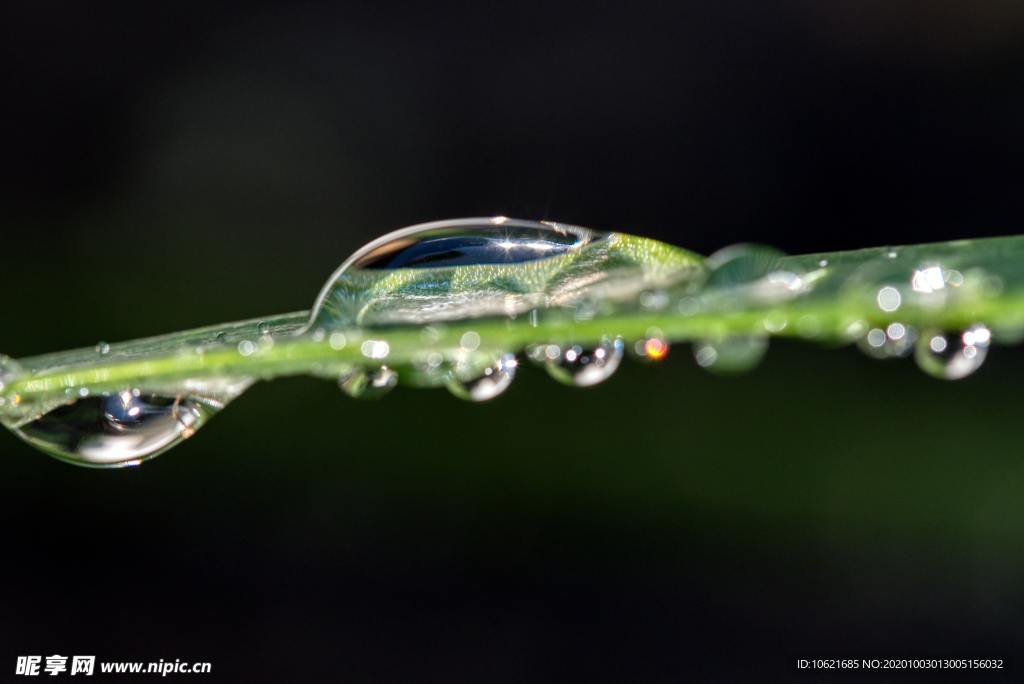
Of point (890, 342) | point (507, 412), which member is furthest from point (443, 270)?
point (507, 412)

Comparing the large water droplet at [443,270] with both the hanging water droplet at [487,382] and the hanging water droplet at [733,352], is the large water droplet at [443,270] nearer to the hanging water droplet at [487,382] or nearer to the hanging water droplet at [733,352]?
the hanging water droplet at [487,382]

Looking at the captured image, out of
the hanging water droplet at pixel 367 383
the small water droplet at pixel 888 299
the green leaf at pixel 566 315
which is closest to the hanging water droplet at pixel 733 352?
the green leaf at pixel 566 315

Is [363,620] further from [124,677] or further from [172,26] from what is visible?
[172,26]

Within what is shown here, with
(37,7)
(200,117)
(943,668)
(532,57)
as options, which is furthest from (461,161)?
(943,668)

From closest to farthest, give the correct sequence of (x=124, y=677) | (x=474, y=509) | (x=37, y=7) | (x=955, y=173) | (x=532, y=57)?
1. (x=474, y=509)
2. (x=124, y=677)
3. (x=955, y=173)
4. (x=37, y=7)
5. (x=532, y=57)

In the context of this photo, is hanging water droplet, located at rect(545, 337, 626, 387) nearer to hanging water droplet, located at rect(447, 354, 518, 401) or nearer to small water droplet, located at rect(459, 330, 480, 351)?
hanging water droplet, located at rect(447, 354, 518, 401)

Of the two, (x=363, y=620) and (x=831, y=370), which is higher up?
(x=831, y=370)
